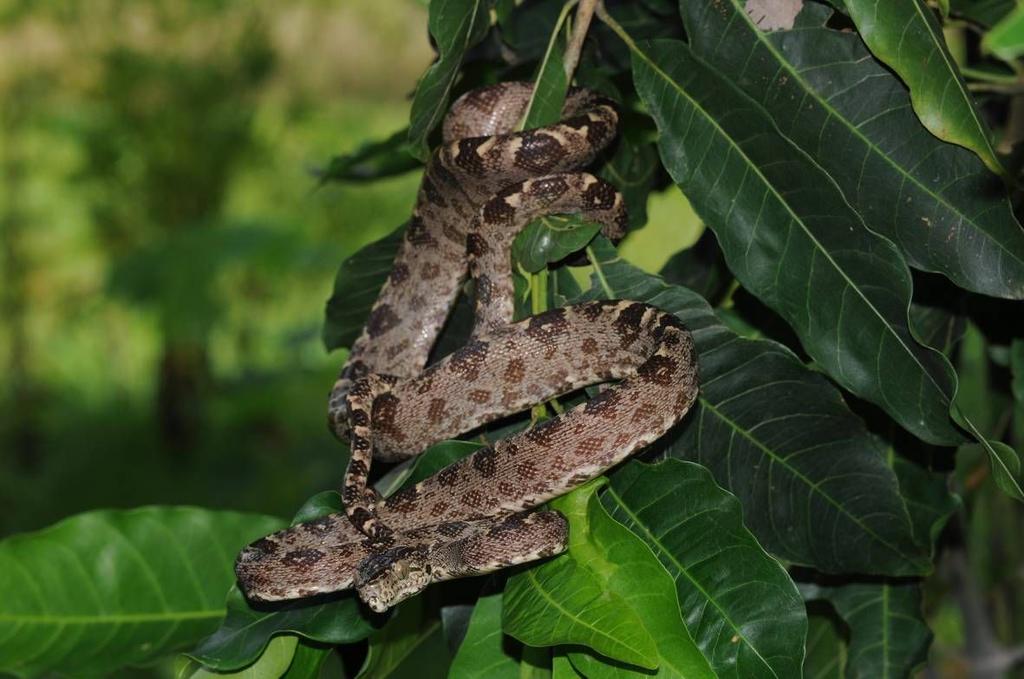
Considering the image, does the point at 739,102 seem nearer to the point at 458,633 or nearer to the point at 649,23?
the point at 649,23

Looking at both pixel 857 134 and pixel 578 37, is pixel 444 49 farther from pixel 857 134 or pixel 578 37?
pixel 857 134

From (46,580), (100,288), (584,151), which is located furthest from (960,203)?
(100,288)

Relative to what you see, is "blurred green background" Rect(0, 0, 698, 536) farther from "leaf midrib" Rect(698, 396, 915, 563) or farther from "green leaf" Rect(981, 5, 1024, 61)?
"green leaf" Rect(981, 5, 1024, 61)

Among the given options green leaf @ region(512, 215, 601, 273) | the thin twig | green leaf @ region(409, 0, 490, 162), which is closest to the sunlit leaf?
green leaf @ region(512, 215, 601, 273)

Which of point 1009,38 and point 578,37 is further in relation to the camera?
point 578,37

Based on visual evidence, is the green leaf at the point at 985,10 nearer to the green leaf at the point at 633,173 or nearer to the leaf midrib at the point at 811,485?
the green leaf at the point at 633,173

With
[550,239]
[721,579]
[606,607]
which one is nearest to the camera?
[606,607]

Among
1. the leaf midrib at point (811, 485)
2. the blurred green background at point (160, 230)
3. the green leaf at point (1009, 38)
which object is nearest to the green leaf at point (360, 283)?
the leaf midrib at point (811, 485)

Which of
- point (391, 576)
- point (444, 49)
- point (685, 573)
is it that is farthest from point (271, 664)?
point (444, 49)
